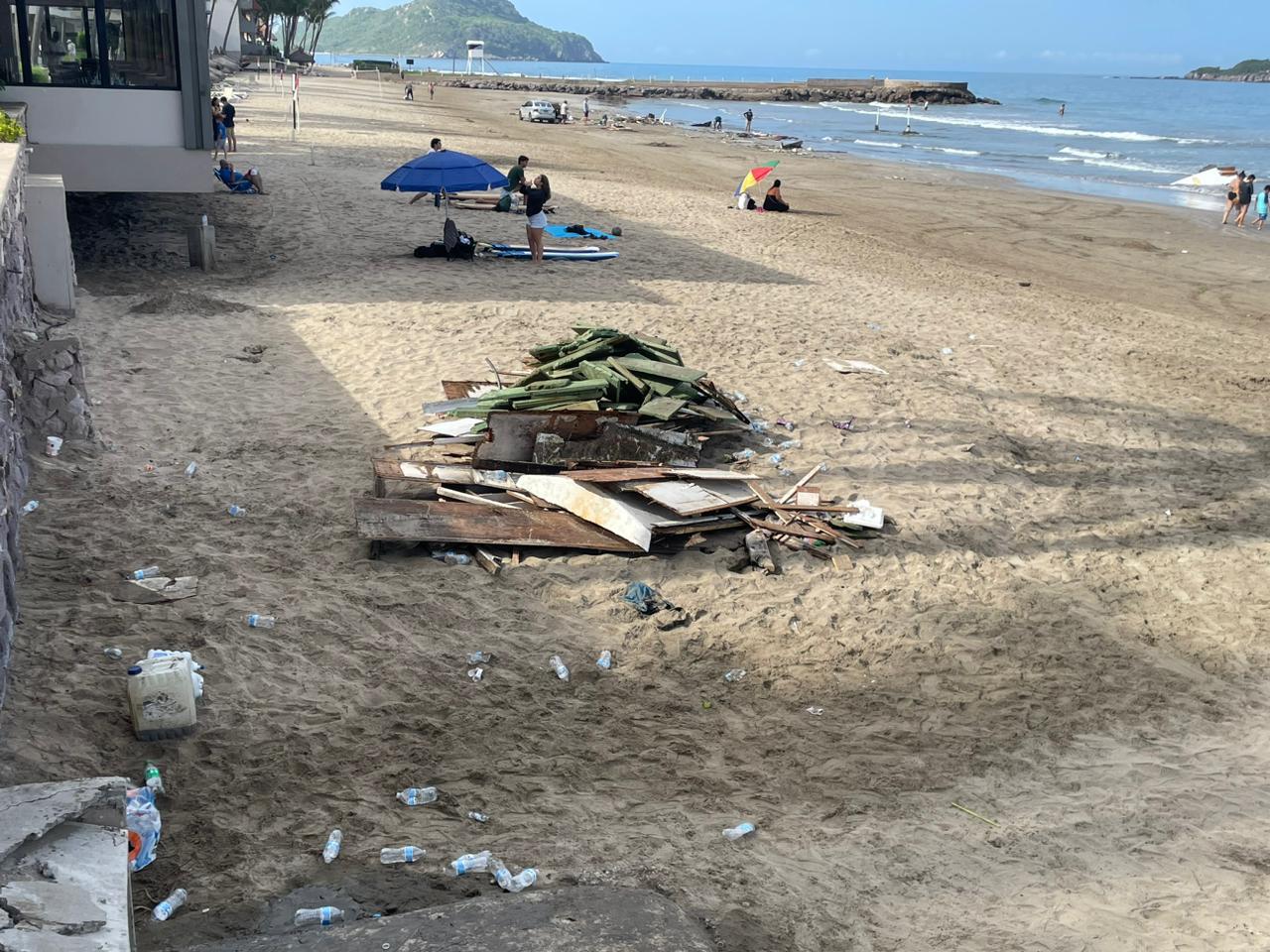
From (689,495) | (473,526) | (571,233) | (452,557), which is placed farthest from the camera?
(571,233)

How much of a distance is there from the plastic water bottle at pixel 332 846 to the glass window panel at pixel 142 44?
43.9 ft

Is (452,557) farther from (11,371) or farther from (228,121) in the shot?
(228,121)

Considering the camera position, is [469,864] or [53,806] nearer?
[53,806]

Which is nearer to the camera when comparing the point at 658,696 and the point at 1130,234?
the point at 658,696

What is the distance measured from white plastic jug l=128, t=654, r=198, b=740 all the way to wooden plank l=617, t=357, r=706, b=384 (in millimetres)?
5449

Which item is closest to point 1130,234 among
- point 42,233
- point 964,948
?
point 42,233

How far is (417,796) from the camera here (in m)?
5.37

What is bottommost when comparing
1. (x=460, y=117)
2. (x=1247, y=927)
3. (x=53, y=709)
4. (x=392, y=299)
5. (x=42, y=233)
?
(x=1247, y=927)

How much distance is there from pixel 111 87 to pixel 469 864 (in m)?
14.0

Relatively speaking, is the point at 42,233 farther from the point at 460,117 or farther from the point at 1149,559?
the point at 460,117

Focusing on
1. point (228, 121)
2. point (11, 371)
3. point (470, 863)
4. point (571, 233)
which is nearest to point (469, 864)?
point (470, 863)

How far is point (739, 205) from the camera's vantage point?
26172 millimetres

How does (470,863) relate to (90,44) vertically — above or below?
below

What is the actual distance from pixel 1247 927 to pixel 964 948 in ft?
4.39
